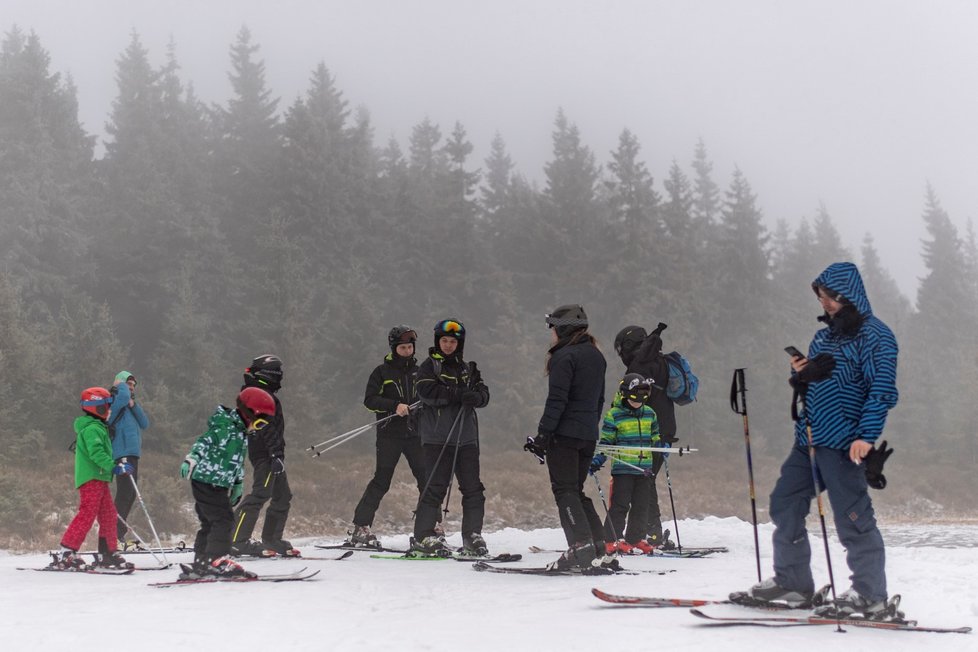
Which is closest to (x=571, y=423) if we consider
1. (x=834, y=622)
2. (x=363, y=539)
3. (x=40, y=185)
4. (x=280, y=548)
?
(x=834, y=622)

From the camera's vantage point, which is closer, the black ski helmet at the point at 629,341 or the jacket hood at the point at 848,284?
the jacket hood at the point at 848,284

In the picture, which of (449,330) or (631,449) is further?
(631,449)

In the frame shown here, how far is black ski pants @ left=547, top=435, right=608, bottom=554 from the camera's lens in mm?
7652

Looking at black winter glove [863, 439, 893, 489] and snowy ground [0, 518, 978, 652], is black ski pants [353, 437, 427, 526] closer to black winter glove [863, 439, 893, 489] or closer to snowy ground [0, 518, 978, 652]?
snowy ground [0, 518, 978, 652]

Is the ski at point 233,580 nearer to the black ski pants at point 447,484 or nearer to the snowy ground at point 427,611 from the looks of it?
the snowy ground at point 427,611

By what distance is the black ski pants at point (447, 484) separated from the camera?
30.5 feet

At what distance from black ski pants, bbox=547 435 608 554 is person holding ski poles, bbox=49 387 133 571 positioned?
16.1ft

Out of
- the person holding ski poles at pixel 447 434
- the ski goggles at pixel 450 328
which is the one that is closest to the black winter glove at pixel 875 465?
the person holding ski poles at pixel 447 434

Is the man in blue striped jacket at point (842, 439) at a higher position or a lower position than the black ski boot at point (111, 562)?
higher

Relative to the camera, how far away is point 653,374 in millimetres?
10344

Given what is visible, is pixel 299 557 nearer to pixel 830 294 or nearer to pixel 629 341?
pixel 629 341

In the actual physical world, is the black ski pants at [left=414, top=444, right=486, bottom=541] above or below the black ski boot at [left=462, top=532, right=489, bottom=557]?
above

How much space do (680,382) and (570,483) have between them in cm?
327

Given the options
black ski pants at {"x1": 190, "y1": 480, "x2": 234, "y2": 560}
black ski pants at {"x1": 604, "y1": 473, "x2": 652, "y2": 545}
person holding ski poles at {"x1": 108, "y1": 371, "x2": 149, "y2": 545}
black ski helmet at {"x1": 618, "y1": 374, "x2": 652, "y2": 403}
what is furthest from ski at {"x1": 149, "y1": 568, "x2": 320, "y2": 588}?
black ski helmet at {"x1": 618, "y1": 374, "x2": 652, "y2": 403}
